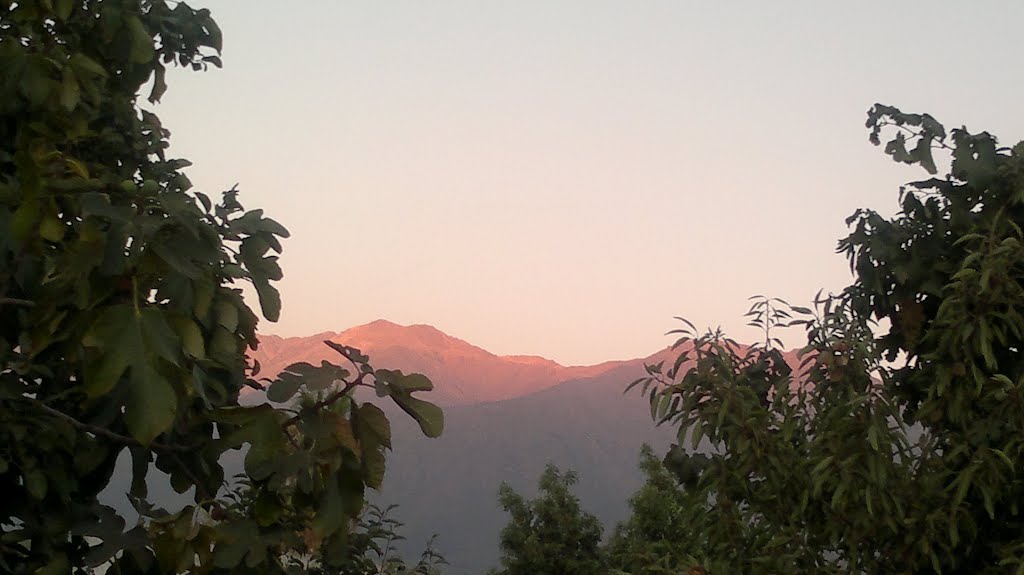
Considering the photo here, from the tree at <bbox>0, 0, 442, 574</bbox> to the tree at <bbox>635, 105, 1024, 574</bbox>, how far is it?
2.73 m

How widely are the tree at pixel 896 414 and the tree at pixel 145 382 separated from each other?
2726 millimetres

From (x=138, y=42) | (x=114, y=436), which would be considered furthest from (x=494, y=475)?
(x=114, y=436)

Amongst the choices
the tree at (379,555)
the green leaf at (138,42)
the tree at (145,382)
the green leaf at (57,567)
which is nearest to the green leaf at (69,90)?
the tree at (145,382)

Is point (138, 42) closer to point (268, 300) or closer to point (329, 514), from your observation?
point (268, 300)

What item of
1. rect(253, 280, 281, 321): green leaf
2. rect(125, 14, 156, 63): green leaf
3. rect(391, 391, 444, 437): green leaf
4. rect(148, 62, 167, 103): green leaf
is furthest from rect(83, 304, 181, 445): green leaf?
rect(148, 62, 167, 103): green leaf

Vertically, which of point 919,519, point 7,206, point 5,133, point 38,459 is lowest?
point 919,519

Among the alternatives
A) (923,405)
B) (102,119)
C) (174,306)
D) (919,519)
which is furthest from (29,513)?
(923,405)

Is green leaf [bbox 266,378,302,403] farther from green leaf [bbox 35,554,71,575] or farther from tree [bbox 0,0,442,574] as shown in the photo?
green leaf [bbox 35,554,71,575]

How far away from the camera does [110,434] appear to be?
2.38 metres

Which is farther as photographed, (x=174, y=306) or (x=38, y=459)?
(x=38, y=459)

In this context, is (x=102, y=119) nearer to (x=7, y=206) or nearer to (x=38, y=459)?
(x=38, y=459)

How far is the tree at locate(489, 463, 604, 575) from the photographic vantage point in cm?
2602

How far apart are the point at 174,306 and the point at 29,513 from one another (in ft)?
4.14

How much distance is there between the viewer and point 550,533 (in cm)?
2652
